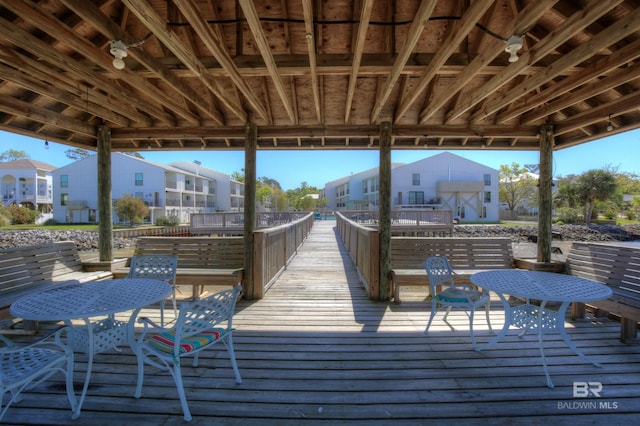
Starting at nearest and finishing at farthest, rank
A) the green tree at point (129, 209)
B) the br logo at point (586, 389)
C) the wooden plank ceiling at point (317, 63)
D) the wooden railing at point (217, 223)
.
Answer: the br logo at point (586, 389), the wooden plank ceiling at point (317, 63), the wooden railing at point (217, 223), the green tree at point (129, 209)

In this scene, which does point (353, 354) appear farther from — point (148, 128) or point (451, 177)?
point (451, 177)

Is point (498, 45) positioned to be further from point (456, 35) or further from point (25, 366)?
point (25, 366)

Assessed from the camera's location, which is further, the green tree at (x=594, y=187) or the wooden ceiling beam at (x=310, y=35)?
the green tree at (x=594, y=187)

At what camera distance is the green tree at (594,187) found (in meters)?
29.0

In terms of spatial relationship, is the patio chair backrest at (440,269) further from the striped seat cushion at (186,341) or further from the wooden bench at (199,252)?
the wooden bench at (199,252)

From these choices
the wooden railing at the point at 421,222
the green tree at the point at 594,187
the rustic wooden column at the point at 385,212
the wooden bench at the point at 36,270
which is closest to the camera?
the wooden bench at the point at 36,270

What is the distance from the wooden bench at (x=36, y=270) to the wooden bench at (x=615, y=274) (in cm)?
690

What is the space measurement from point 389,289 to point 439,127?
299 cm

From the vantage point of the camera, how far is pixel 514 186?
42406 millimetres

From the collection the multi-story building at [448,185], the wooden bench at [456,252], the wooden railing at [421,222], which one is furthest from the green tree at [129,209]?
the wooden bench at [456,252]

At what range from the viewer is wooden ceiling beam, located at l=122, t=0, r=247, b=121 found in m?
2.14

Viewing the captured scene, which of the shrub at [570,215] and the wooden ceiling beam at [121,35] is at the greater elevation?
the wooden ceiling beam at [121,35]

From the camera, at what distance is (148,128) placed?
523cm

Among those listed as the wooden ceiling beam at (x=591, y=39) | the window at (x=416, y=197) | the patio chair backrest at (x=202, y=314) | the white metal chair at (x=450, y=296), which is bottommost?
the white metal chair at (x=450, y=296)
